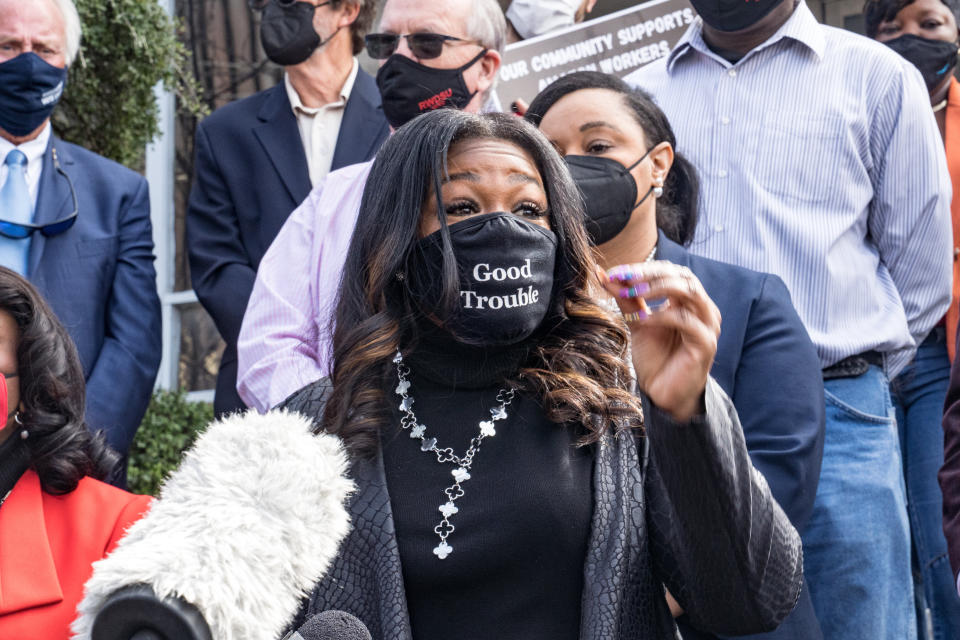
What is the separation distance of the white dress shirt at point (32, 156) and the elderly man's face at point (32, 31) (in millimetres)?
306

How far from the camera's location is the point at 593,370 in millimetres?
2752

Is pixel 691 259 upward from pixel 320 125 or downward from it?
upward

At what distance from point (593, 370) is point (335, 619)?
1210 millimetres

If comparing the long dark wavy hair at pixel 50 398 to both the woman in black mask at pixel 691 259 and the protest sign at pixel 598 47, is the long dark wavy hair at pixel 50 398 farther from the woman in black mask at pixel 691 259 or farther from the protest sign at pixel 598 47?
the protest sign at pixel 598 47

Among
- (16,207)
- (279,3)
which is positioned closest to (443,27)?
(279,3)

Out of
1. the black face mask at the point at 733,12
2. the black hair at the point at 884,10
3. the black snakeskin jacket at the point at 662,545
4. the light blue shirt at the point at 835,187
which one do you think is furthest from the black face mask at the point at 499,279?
the black hair at the point at 884,10

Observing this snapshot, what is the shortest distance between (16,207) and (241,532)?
12.0ft

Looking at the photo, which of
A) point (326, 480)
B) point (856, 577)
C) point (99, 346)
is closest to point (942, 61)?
point (856, 577)

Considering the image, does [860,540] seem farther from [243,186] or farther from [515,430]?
[243,186]

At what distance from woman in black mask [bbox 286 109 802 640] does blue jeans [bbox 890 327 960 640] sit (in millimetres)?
1835

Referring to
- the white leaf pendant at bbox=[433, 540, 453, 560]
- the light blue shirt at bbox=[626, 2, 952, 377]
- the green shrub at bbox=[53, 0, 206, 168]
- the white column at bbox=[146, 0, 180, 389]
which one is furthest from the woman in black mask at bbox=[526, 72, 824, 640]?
the white column at bbox=[146, 0, 180, 389]

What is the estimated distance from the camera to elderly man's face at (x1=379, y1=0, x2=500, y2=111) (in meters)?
4.52

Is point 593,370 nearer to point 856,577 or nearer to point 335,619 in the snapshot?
point 335,619

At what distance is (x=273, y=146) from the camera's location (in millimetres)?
5012
